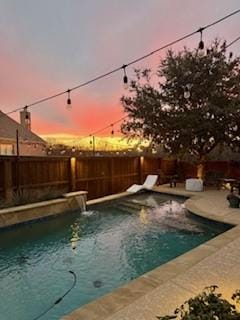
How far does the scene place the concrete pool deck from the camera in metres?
3.23

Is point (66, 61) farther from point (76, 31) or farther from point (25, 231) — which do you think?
point (25, 231)

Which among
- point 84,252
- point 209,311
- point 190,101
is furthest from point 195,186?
point 209,311

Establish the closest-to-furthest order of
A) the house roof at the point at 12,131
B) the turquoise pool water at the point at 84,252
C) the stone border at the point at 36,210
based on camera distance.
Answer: the turquoise pool water at the point at 84,252 → the stone border at the point at 36,210 → the house roof at the point at 12,131

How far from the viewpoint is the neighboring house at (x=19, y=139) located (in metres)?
16.0

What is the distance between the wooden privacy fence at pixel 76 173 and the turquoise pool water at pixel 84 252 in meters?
2.06

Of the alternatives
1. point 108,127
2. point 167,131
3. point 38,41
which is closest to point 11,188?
point 38,41

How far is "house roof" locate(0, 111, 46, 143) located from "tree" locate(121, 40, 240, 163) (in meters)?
6.51

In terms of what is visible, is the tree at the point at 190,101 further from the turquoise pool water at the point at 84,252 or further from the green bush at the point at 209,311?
the green bush at the point at 209,311

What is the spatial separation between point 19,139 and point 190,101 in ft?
31.2

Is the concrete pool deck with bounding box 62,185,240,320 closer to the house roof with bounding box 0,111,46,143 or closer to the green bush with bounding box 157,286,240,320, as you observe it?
the green bush with bounding box 157,286,240,320

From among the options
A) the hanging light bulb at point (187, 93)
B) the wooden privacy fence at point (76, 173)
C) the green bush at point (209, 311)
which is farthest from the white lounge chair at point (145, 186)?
the green bush at point (209, 311)

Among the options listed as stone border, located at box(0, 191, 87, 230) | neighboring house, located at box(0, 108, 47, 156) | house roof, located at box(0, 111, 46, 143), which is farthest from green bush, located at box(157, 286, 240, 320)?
house roof, located at box(0, 111, 46, 143)

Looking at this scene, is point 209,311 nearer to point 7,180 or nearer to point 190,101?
point 7,180

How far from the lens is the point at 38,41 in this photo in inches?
391
